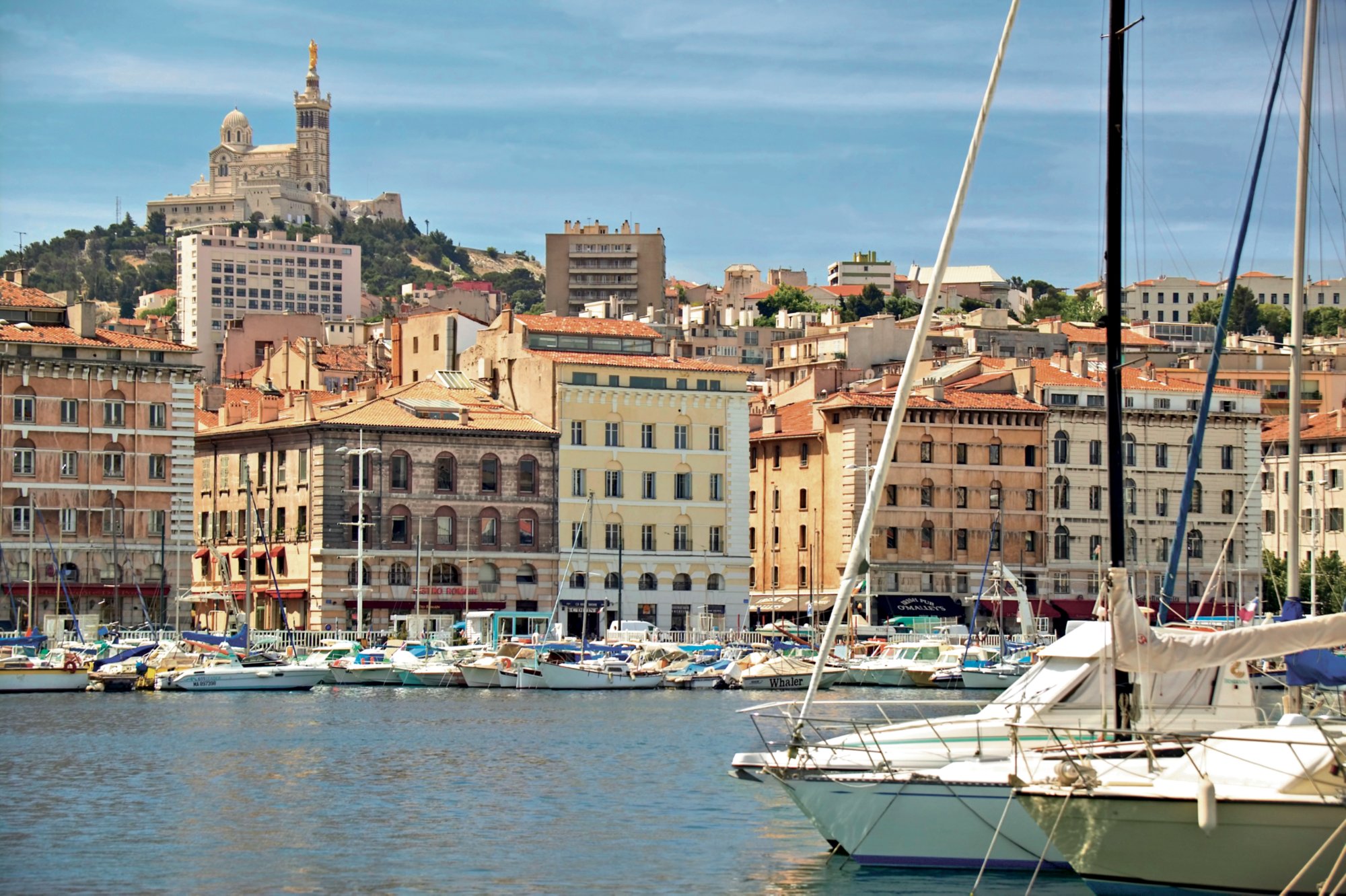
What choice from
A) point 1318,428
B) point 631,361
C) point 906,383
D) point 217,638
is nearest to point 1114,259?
point 906,383

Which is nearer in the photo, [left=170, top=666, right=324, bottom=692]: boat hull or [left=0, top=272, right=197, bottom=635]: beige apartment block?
[left=170, top=666, right=324, bottom=692]: boat hull

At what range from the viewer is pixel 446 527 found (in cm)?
10456

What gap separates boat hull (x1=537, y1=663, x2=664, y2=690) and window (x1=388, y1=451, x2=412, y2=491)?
22685 millimetres

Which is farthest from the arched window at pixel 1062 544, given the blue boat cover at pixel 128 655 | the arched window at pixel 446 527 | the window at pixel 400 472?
the blue boat cover at pixel 128 655

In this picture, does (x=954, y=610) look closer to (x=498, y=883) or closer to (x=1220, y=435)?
(x=1220, y=435)

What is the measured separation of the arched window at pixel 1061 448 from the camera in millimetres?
114938

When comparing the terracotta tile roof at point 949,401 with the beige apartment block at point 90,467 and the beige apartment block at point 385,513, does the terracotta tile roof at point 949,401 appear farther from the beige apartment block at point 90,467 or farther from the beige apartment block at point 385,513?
the beige apartment block at point 90,467

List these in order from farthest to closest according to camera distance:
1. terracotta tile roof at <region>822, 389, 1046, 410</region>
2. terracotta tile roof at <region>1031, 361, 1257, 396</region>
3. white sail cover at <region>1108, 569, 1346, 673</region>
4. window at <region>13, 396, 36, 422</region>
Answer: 1. terracotta tile roof at <region>1031, 361, 1257, 396</region>
2. terracotta tile roof at <region>822, 389, 1046, 410</region>
3. window at <region>13, 396, 36, 422</region>
4. white sail cover at <region>1108, 569, 1346, 673</region>

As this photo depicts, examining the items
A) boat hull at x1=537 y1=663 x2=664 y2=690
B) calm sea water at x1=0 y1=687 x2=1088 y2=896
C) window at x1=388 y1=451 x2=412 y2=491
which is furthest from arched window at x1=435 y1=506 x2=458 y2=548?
calm sea water at x1=0 y1=687 x2=1088 y2=896

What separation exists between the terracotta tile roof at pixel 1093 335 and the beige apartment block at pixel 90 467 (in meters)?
74.2

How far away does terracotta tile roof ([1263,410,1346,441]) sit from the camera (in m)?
122

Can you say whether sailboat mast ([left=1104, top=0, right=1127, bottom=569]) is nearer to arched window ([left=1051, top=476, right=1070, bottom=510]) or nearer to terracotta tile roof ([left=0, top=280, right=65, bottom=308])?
terracotta tile roof ([left=0, top=280, right=65, bottom=308])

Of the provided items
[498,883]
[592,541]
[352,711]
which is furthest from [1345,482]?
[498,883]

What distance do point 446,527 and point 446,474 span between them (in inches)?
99.5
